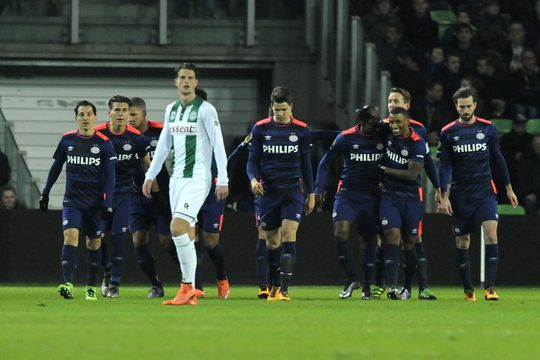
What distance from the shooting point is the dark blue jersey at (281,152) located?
50.1ft

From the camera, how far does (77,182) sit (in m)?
15.2

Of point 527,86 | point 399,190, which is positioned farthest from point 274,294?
point 527,86

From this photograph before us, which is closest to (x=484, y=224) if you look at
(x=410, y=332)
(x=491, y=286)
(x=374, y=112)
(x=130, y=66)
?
(x=491, y=286)

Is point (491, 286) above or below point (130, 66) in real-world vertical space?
below

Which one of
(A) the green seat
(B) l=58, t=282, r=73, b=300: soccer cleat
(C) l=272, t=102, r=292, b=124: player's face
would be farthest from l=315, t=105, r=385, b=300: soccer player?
(A) the green seat

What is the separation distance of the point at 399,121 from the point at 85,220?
10.5 feet

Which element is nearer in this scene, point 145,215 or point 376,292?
point 376,292

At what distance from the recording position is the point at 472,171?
606 inches

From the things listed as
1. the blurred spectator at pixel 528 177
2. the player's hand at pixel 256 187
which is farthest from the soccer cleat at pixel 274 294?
the blurred spectator at pixel 528 177

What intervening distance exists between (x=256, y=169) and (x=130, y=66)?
9.40m

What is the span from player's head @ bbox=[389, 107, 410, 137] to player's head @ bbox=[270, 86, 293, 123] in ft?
3.32

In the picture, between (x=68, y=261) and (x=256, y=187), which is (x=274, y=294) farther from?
(x=68, y=261)

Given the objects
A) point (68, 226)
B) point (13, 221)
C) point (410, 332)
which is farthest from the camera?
point (13, 221)

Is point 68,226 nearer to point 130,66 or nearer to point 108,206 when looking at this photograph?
point 108,206
